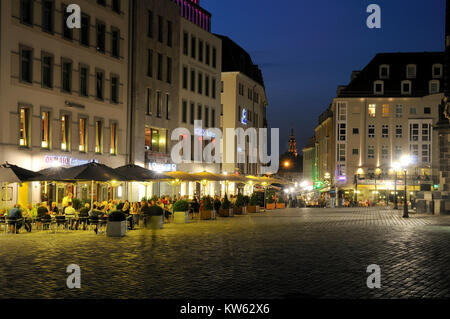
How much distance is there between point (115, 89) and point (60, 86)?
23.5ft

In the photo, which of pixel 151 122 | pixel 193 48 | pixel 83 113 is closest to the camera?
pixel 83 113

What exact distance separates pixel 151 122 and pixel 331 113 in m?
57.8

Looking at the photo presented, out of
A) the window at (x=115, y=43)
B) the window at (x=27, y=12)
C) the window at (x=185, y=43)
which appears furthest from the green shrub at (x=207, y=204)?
Answer: the window at (x=185, y=43)

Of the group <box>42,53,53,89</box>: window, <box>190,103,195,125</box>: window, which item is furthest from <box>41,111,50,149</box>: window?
<box>190,103,195,125</box>: window

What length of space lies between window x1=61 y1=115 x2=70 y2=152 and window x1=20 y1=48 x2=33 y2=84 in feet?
12.9

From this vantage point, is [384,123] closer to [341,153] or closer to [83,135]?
[341,153]

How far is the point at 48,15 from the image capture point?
3741cm

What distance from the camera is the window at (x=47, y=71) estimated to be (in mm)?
36938

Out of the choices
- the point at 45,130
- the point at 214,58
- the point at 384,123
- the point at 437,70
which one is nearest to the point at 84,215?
the point at 45,130

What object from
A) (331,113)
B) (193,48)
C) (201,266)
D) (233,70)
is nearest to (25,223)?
(201,266)

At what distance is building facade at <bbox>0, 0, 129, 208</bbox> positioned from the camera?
3409cm
